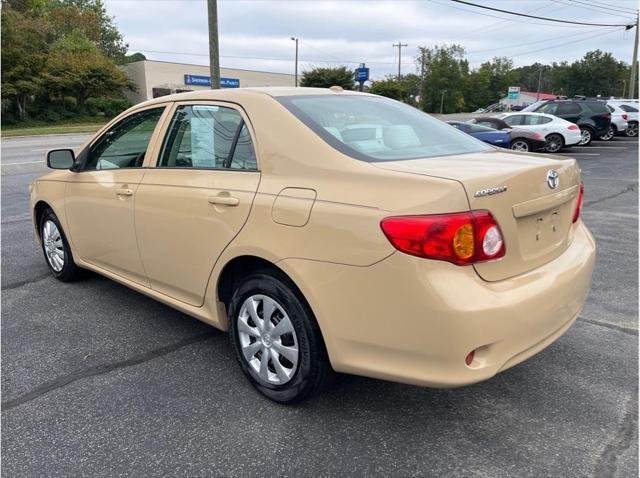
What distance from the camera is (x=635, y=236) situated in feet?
20.9

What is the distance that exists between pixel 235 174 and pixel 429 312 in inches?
53.1

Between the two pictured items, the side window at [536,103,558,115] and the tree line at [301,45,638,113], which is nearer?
the side window at [536,103,558,115]

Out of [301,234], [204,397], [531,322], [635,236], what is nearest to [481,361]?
[531,322]

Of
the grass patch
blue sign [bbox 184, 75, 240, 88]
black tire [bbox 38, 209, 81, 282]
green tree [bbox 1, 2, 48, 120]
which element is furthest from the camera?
blue sign [bbox 184, 75, 240, 88]

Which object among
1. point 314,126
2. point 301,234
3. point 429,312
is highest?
point 314,126

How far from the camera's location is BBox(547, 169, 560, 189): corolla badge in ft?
8.38

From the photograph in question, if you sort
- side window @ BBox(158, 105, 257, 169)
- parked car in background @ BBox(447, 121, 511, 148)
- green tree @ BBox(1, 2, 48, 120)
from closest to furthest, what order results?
side window @ BBox(158, 105, 257, 169) < parked car in background @ BBox(447, 121, 511, 148) < green tree @ BBox(1, 2, 48, 120)

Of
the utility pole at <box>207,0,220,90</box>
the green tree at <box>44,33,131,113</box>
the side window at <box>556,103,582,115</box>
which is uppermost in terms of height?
the green tree at <box>44,33,131,113</box>

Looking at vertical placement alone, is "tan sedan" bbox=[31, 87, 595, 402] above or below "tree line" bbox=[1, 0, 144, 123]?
below

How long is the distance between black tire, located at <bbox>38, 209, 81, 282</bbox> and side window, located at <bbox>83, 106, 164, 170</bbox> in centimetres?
74

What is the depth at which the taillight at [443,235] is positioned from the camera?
2.15 meters

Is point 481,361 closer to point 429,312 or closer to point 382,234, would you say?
point 429,312

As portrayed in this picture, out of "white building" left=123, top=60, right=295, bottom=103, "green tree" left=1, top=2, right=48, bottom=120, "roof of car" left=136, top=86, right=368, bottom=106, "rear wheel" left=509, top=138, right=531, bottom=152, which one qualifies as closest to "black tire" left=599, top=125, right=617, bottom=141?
"rear wheel" left=509, top=138, right=531, bottom=152

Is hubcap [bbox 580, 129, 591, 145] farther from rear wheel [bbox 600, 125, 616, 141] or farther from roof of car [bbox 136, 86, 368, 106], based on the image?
roof of car [bbox 136, 86, 368, 106]
